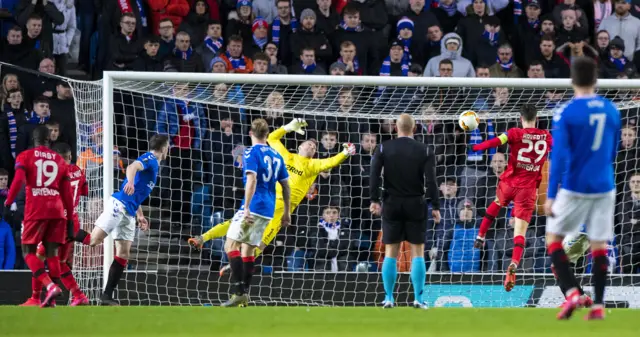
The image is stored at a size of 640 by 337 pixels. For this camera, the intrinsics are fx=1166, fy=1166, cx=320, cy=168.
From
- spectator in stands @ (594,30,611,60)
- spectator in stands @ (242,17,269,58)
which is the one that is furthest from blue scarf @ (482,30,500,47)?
spectator in stands @ (242,17,269,58)

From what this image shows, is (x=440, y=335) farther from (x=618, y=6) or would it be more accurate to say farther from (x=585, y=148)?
(x=618, y=6)

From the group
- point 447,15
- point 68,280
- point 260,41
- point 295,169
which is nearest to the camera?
point 68,280

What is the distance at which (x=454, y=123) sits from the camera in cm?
1482

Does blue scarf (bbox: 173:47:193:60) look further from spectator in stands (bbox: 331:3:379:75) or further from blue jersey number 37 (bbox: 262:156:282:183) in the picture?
blue jersey number 37 (bbox: 262:156:282:183)

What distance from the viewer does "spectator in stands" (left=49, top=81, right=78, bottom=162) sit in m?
15.0

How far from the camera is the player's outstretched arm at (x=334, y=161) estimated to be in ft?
41.6

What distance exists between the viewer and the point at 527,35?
17.3 m

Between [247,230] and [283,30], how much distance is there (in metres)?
6.00

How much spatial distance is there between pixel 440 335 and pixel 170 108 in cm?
767

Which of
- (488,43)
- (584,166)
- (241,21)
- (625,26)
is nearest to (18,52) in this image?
(241,21)

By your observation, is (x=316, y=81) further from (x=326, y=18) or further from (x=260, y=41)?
(x=326, y=18)

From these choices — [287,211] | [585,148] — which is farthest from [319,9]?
[585,148]

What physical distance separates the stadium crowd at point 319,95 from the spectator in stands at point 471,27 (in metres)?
0.02

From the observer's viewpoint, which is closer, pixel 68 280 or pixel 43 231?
pixel 43 231
